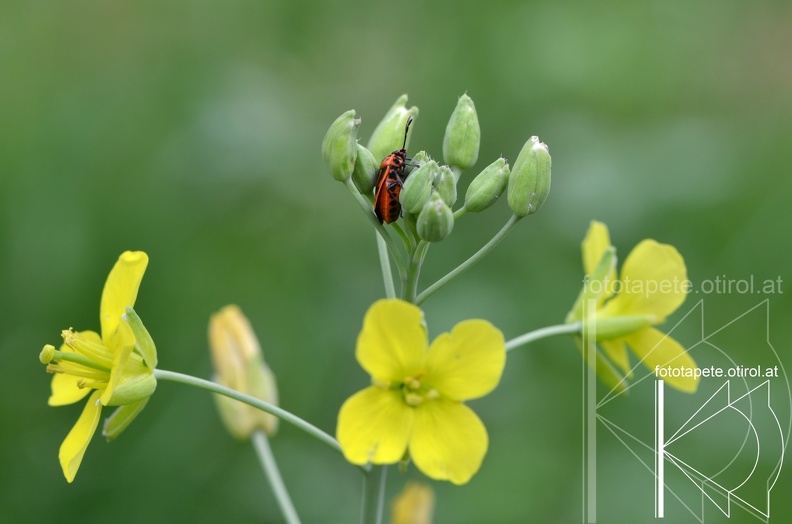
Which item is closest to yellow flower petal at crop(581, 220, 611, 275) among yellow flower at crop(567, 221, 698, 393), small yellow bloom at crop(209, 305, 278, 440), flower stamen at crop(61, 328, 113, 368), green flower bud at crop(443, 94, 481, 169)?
yellow flower at crop(567, 221, 698, 393)

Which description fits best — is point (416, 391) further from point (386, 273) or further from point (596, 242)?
point (596, 242)

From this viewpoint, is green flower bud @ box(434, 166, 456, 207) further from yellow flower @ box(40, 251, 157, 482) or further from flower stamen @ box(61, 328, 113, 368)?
flower stamen @ box(61, 328, 113, 368)

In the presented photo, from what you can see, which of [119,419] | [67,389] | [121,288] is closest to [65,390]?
[67,389]

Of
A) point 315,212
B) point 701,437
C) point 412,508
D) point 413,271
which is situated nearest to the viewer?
point 413,271

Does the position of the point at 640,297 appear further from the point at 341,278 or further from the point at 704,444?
the point at 341,278

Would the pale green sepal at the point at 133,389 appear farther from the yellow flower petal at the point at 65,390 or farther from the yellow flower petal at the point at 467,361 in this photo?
the yellow flower petal at the point at 467,361

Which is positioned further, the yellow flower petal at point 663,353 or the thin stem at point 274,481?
the thin stem at point 274,481

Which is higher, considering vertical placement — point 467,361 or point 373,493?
point 467,361

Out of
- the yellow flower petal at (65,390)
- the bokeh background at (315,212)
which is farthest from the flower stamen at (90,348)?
the bokeh background at (315,212)
